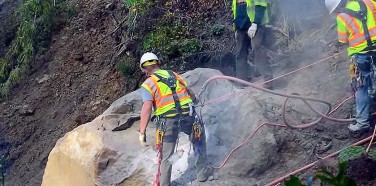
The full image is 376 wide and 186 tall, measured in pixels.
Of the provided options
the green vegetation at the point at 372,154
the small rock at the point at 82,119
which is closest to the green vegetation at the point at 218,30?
the small rock at the point at 82,119

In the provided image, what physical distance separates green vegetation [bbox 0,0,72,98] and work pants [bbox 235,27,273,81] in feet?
19.3

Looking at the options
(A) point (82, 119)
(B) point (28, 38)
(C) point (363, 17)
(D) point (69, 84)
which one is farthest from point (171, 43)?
(C) point (363, 17)

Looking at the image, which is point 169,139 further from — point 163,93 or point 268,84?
point 268,84

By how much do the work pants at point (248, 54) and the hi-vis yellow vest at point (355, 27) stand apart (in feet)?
7.73

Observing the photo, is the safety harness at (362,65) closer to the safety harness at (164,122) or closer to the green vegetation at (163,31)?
the safety harness at (164,122)

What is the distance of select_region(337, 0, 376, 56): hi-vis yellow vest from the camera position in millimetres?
6773

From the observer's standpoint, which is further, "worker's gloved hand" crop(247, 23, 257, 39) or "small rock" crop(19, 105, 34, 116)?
"small rock" crop(19, 105, 34, 116)

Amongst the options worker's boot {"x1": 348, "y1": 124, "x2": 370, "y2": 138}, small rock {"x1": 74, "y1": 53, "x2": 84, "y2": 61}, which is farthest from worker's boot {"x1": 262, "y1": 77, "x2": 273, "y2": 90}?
small rock {"x1": 74, "y1": 53, "x2": 84, "y2": 61}

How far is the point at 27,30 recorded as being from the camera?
1374 cm

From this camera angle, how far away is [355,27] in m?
6.82

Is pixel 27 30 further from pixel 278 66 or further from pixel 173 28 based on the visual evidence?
pixel 278 66

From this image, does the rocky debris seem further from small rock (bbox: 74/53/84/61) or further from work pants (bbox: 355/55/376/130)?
work pants (bbox: 355/55/376/130)

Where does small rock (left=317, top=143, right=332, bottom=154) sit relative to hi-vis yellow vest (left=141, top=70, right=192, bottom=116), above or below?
below

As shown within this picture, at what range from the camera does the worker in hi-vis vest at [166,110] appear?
6.99m
